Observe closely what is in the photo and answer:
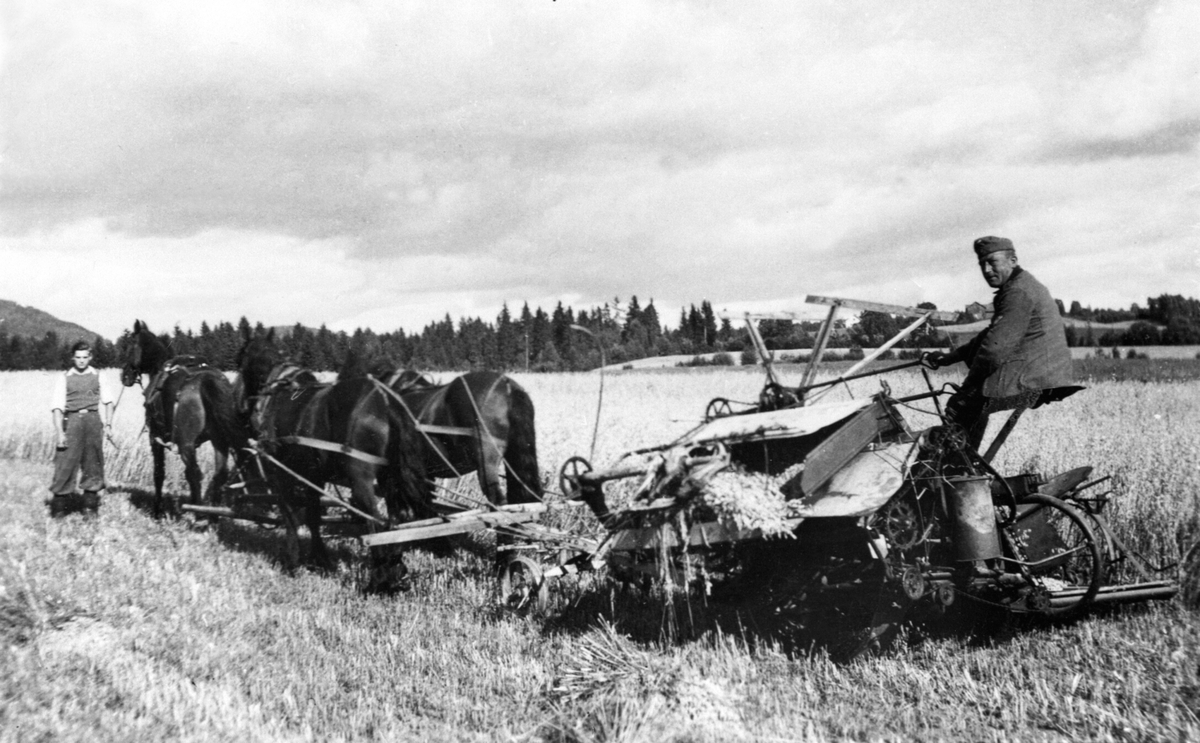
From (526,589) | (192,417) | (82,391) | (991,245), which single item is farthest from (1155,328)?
(82,391)

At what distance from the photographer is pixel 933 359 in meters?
5.21

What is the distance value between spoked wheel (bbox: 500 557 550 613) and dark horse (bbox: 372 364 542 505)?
97cm

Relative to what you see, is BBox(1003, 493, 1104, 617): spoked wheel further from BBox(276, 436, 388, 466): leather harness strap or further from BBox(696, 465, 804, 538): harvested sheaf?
BBox(276, 436, 388, 466): leather harness strap

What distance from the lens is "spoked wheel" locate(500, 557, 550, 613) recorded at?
20.3ft

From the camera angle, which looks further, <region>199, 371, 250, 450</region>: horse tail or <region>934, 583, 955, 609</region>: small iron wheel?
<region>199, 371, 250, 450</region>: horse tail

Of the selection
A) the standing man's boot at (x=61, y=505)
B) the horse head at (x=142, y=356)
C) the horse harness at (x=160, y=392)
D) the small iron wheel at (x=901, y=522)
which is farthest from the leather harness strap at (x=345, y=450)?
the horse head at (x=142, y=356)

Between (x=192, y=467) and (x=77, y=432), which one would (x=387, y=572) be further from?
(x=77, y=432)

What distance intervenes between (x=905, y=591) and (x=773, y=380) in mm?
1650

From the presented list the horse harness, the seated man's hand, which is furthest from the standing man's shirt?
the seated man's hand

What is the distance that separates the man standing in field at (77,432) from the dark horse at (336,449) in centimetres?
253

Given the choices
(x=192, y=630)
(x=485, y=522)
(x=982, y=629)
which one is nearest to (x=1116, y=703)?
(x=982, y=629)

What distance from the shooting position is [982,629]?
496 cm

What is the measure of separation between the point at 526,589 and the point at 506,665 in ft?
3.84

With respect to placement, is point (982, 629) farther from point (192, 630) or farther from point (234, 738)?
point (192, 630)
